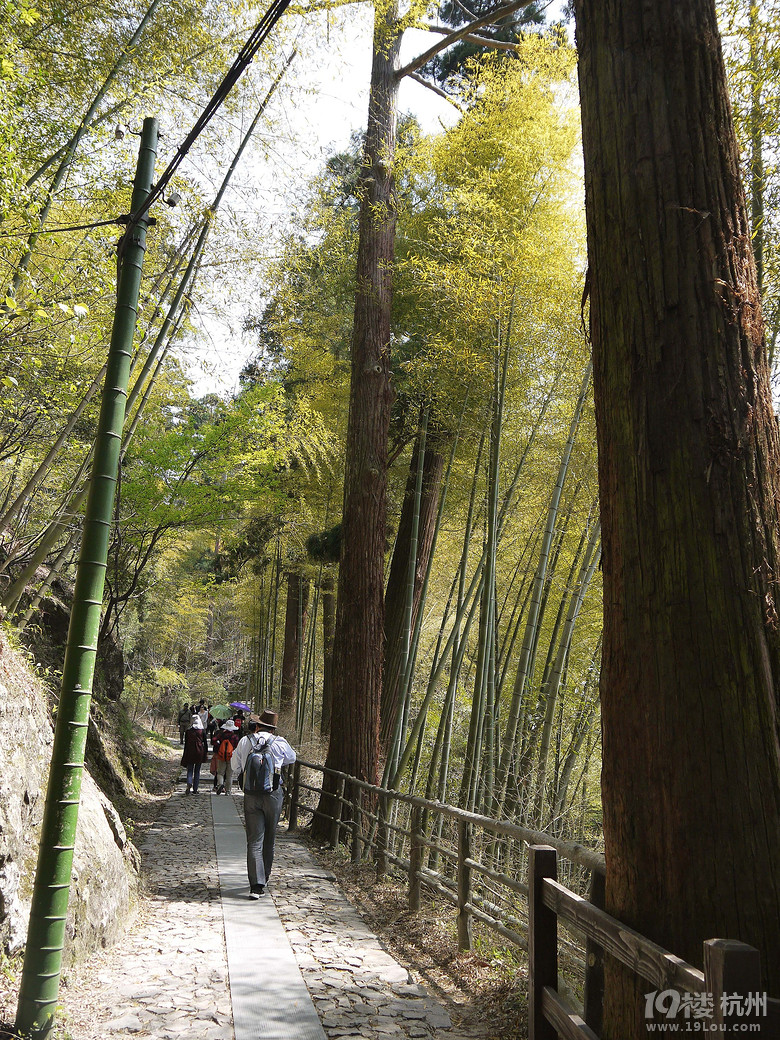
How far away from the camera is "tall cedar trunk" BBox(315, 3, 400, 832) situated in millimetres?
7828

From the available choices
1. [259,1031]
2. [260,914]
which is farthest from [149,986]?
[260,914]

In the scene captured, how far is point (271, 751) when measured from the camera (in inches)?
228

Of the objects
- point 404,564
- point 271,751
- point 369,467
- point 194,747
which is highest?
point 369,467

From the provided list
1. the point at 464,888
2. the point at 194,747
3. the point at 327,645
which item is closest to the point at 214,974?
the point at 464,888

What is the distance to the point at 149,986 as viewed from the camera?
3662mm

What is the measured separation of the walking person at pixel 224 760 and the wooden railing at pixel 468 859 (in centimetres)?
329

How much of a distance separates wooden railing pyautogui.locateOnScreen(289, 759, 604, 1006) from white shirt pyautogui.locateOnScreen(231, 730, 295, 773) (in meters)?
A: 0.83

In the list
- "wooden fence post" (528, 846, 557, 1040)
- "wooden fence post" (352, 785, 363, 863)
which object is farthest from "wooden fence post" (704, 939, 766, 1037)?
"wooden fence post" (352, 785, 363, 863)

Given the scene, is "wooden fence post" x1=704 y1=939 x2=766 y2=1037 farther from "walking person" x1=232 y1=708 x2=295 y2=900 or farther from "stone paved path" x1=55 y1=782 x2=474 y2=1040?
"walking person" x1=232 y1=708 x2=295 y2=900

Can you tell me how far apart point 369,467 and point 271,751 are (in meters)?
3.34

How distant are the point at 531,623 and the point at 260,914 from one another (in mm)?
2885

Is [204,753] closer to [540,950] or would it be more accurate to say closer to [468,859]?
[468,859]

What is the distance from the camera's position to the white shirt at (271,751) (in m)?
5.79

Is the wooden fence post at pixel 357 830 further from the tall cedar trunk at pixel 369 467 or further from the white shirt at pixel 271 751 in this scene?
the white shirt at pixel 271 751
